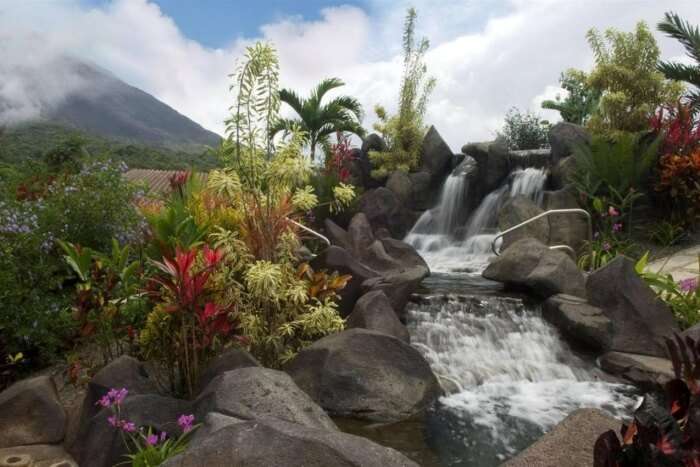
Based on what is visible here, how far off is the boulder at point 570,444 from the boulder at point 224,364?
2350mm

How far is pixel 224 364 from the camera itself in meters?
3.96

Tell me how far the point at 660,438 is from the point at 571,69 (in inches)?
588

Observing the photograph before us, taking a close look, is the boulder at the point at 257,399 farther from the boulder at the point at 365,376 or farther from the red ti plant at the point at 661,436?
the red ti plant at the point at 661,436

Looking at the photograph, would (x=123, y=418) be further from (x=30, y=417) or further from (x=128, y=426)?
(x=30, y=417)

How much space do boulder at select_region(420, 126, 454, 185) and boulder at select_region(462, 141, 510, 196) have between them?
1481 mm

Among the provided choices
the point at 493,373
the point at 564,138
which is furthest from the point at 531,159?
the point at 493,373

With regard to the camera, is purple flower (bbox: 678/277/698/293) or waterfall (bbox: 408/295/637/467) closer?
waterfall (bbox: 408/295/637/467)

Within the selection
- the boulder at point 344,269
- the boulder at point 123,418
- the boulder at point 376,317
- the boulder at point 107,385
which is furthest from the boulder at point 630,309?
the boulder at point 107,385

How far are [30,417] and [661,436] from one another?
4122 mm

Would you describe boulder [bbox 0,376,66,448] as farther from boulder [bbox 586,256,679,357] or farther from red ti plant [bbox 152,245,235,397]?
boulder [bbox 586,256,679,357]

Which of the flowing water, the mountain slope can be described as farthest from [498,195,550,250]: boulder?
the mountain slope

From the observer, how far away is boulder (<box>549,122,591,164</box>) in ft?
37.5

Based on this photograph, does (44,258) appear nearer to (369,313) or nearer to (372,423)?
(369,313)

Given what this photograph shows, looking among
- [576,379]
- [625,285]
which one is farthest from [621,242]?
[576,379]
